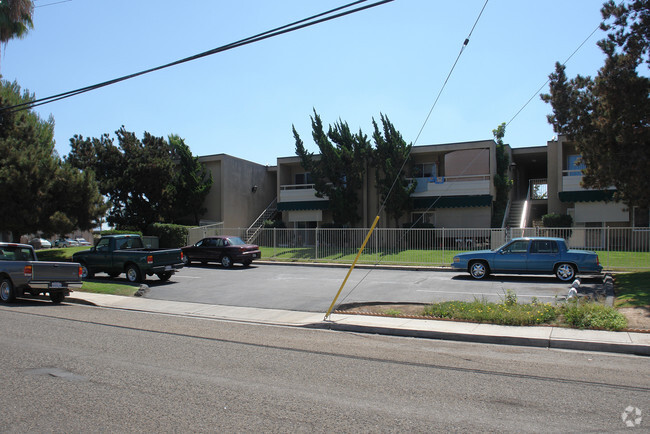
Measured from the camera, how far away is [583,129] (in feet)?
57.3

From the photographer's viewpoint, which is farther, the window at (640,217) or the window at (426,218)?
the window at (426,218)

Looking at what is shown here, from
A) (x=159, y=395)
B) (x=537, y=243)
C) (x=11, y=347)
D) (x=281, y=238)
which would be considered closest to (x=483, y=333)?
(x=159, y=395)

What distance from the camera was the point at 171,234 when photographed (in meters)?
30.2

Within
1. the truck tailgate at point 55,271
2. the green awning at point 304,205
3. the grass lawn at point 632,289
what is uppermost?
the green awning at point 304,205

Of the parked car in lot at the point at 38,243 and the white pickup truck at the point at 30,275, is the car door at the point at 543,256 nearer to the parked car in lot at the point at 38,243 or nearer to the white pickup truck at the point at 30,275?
the white pickup truck at the point at 30,275

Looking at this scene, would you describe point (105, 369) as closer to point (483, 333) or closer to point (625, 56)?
point (483, 333)

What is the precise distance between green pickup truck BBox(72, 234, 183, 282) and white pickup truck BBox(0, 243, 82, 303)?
3719mm

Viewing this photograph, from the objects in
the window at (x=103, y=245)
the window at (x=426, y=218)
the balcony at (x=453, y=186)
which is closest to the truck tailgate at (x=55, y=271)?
the window at (x=103, y=245)

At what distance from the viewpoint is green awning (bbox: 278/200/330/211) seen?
Answer: 33.2 m

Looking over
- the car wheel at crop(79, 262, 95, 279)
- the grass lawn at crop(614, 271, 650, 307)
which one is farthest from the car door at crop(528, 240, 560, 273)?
the car wheel at crop(79, 262, 95, 279)

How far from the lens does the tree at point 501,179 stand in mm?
29578

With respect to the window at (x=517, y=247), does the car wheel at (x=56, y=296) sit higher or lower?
lower

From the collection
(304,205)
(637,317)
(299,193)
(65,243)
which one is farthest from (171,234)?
(637,317)

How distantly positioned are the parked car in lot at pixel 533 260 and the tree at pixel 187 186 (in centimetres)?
2147
